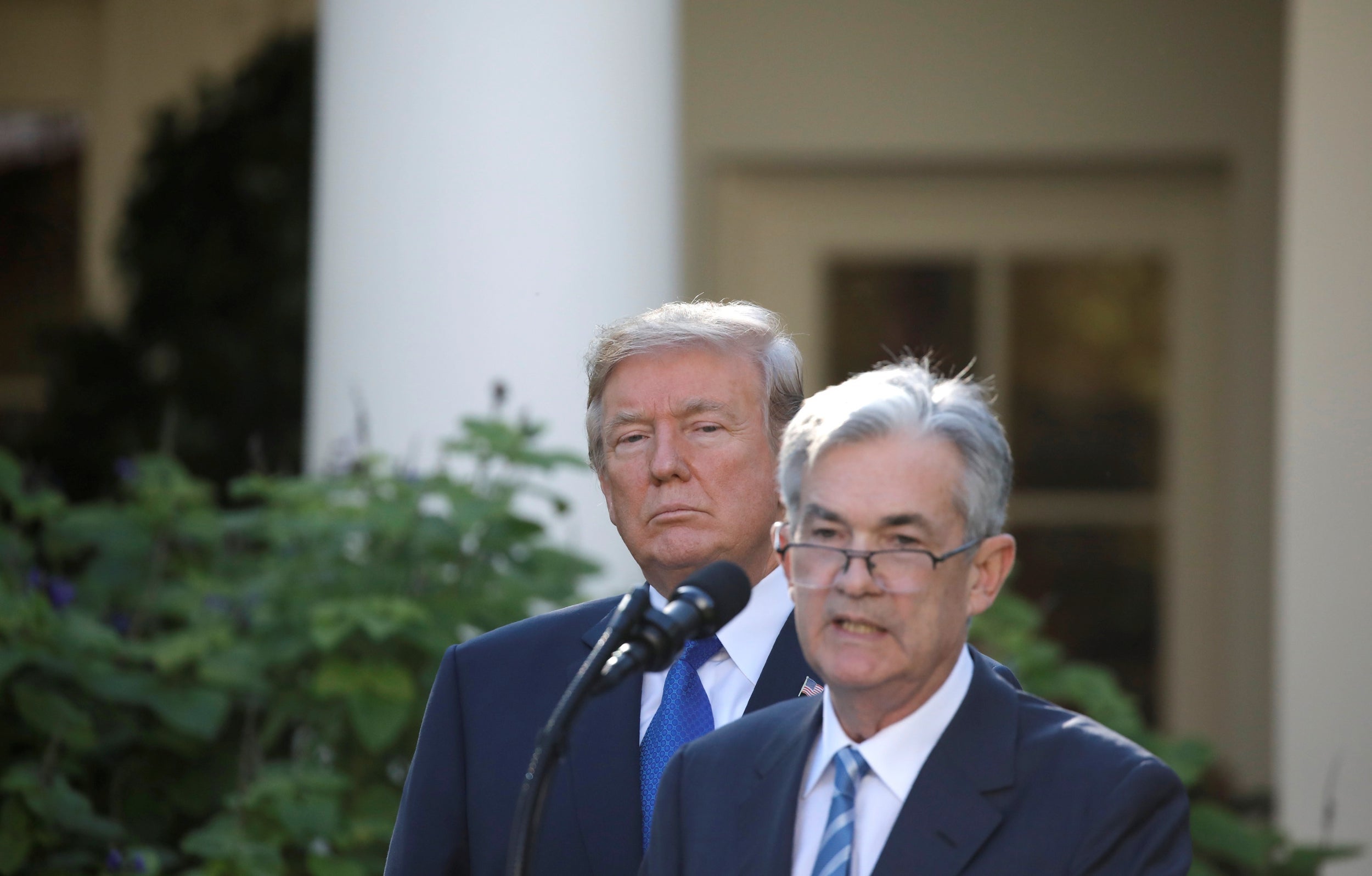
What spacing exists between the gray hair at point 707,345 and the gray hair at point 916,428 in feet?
1.49

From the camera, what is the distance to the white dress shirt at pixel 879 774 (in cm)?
176

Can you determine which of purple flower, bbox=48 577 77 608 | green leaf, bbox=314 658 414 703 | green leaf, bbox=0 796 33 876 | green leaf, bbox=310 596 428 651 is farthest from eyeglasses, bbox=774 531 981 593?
purple flower, bbox=48 577 77 608

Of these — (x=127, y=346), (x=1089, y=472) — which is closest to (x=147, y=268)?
(x=127, y=346)

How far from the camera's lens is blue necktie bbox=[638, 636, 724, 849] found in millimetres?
2234

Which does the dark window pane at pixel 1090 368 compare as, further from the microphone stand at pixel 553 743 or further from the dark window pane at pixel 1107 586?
the microphone stand at pixel 553 743

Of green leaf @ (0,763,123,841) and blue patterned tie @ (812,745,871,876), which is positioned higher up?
blue patterned tie @ (812,745,871,876)

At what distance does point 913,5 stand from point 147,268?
123 inches

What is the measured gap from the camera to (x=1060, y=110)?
6121 mm

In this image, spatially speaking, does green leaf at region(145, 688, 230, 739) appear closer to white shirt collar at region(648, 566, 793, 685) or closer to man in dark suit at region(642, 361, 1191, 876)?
white shirt collar at region(648, 566, 793, 685)

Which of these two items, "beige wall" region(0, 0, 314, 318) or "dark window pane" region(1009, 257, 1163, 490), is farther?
"beige wall" region(0, 0, 314, 318)

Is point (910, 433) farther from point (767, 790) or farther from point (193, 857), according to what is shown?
point (193, 857)

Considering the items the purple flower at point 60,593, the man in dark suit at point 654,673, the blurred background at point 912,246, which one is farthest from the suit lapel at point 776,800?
the blurred background at point 912,246

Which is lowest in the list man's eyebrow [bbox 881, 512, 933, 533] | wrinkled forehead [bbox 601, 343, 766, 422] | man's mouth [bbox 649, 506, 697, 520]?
man's mouth [bbox 649, 506, 697, 520]

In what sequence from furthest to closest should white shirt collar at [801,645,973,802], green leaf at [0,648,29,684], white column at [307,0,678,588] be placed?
white column at [307,0,678,588]
green leaf at [0,648,29,684]
white shirt collar at [801,645,973,802]
